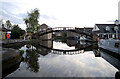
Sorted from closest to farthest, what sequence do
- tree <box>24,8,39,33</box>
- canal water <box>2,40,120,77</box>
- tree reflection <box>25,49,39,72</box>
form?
canal water <box>2,40,120,77</box>, tree reflection <box>25,49,39,72</box>, tree <box>24,8,39,33</box>

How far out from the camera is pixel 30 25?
37.4 meters

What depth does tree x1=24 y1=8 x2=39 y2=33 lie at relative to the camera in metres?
36.9

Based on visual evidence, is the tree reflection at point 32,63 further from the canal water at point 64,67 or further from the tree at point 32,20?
the tree at point 32,20

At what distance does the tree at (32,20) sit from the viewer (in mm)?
36944

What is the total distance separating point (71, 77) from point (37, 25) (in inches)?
1426

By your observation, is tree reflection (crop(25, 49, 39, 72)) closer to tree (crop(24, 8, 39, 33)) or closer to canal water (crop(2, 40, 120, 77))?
canal water (crop(2, 40, 120, 77))

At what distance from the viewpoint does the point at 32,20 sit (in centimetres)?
3688

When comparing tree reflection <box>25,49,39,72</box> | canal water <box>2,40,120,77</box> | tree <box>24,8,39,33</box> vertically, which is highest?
tree <box>24,8,39,33</box>

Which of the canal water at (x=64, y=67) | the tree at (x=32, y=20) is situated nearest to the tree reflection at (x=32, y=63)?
the canal water at (x=64, y=67)

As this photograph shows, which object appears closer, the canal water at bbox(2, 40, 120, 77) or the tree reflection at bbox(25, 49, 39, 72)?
the canal water at bbox(2, 40, 120, 77)

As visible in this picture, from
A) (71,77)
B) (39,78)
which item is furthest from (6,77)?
(71,77)

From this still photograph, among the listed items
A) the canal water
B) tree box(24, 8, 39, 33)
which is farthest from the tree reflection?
tree box(24, 8, 39, 33)

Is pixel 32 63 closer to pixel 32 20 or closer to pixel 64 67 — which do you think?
pixel 64 67

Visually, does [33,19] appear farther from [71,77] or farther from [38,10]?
[71,77]
